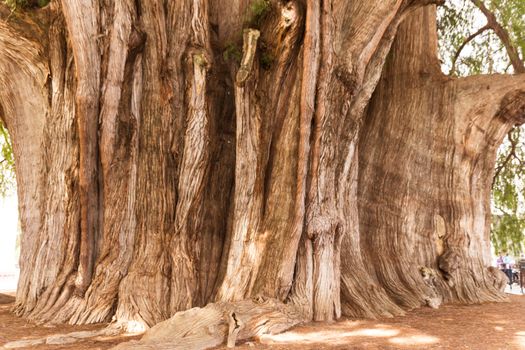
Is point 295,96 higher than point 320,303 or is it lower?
higher

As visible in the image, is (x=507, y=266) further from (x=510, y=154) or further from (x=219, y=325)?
(x=219, y=325)

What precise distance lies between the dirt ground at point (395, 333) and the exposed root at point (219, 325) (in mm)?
113

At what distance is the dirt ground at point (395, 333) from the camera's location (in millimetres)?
3756

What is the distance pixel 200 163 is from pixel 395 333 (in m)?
2.44

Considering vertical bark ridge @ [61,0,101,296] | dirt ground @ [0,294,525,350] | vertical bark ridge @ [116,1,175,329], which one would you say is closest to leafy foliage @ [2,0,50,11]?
vertical bark ridge @ [61,0,101,296]

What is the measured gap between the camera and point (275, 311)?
14.0 ft

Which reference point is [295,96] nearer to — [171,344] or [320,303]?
[320,303]

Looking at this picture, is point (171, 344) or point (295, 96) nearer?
point (171, 344)

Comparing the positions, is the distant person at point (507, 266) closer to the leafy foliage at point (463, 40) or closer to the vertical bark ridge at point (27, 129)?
the leafy foliage at point (463, 40)

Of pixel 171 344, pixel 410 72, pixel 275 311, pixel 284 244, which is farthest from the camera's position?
pixel 410 72

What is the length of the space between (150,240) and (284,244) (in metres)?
1.41

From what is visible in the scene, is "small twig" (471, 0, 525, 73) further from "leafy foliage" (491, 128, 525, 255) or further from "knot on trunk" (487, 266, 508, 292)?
"knot on trunk" (487, 266, 508, 292)

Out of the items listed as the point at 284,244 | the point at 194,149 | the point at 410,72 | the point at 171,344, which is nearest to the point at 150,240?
the point at 194,149

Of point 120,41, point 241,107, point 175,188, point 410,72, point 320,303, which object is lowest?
point 320,303
